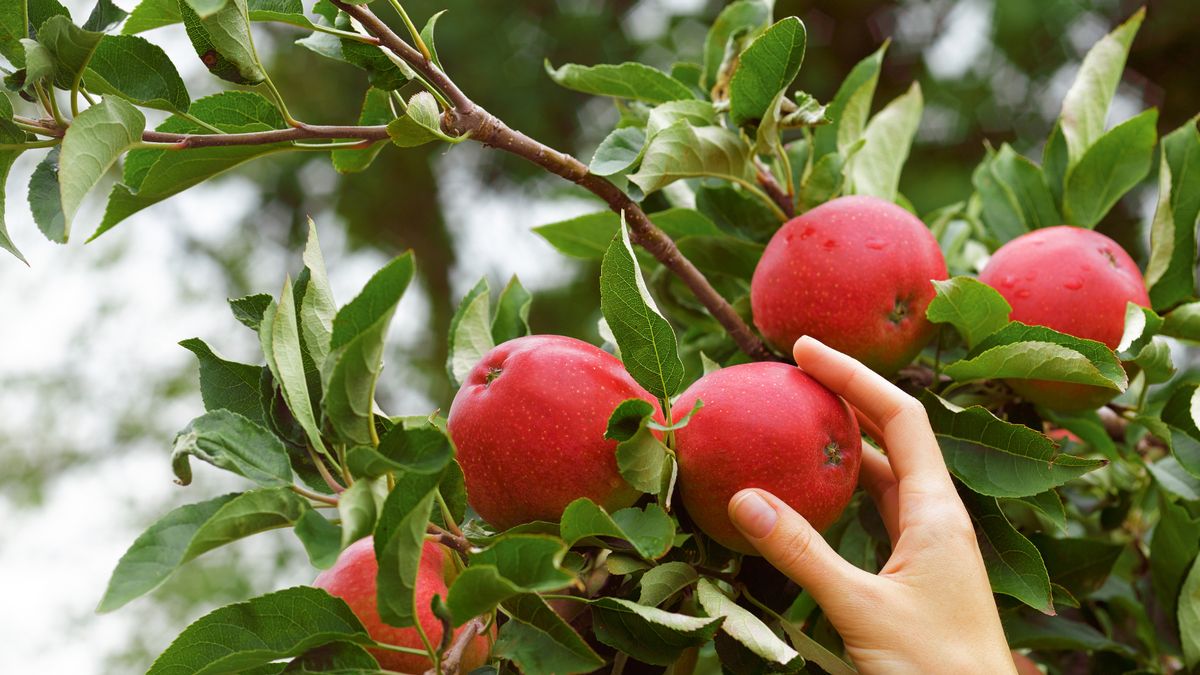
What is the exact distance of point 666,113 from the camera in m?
0.73

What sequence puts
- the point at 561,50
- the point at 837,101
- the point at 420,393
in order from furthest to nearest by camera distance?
1. the point at 420,393
2. the point at 561,50
3. the point at 837,101

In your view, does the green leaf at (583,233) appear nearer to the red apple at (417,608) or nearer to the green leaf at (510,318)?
the green leaf at (510,318)

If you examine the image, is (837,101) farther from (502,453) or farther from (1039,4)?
(1039,4)

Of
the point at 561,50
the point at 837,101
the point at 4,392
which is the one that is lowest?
the point at 4,392

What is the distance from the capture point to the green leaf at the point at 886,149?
Answer: 0.94 meters

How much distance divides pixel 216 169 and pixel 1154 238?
0.78 m

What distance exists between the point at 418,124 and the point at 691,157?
22 cm

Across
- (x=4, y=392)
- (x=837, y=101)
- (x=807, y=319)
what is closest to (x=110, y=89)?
(x=807, y=319)

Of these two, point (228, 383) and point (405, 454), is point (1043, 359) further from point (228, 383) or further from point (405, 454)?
point (228, 383)

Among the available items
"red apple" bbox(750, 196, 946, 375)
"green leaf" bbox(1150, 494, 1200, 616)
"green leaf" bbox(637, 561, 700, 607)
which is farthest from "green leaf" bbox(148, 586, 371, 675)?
"green leaf" bbox(1150, 494, 1200, 616)

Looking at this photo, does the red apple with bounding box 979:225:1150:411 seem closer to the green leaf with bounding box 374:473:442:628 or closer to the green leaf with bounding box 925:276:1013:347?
the green leaf with bounding box 925:276:1013:347

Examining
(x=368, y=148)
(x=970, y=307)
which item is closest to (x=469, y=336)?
(x=368, y=148)

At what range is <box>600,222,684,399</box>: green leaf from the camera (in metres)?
0.57

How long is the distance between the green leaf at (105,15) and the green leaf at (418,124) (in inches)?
6.7
